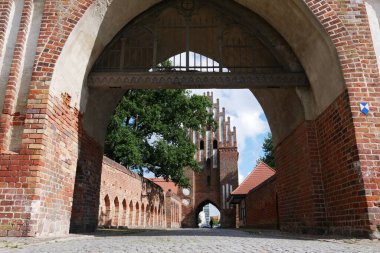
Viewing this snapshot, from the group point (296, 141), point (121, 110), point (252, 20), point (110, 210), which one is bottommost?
point (110, 210)

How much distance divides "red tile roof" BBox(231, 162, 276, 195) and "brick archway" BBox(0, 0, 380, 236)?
1321 cm

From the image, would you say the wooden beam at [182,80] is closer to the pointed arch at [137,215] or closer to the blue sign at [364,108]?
the blue sign at [364,108]

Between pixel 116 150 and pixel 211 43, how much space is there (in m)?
13.7

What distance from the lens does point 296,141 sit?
8.24 metres

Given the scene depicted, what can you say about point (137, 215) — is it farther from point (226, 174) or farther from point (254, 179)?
point (226, 174)

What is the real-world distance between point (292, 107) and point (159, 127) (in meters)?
16.6

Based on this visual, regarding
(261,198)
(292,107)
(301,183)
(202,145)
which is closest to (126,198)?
(261,198)

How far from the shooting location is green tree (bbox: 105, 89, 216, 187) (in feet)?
73.3

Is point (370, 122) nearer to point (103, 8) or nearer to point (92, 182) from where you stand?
point (103, 8)

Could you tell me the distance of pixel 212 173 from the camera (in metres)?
41.4

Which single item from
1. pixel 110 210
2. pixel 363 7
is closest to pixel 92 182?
pixel 363 7

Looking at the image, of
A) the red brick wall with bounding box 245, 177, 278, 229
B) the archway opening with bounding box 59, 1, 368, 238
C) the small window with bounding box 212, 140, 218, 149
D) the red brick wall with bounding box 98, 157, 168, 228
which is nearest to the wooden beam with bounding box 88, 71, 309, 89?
the archway opening with bounding box 59, 1, 368, 238

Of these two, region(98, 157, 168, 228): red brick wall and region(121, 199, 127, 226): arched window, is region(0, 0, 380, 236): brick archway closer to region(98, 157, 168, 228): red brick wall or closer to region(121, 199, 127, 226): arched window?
region(98, 157, 168, 228): red brick wall

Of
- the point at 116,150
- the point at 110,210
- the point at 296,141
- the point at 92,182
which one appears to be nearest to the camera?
the point at 296,141
